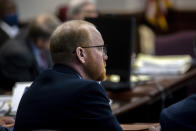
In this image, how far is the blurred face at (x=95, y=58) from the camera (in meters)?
2.21

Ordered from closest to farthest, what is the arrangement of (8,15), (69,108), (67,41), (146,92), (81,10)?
(69,108) → (67,41) → (146,92) → (81,10) → (8,15)

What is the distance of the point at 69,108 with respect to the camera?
1.96m

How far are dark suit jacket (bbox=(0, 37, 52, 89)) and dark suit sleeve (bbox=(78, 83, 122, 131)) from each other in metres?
2.02

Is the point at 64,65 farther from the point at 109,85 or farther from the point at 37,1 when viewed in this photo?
the point at 37,1

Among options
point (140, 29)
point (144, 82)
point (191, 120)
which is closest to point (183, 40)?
point (144, 82)

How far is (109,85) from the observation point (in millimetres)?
3449

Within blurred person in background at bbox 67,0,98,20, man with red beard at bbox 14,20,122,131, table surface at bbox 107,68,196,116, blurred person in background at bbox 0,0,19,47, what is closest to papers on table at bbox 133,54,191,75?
table surface at bbox 107,68,196,116

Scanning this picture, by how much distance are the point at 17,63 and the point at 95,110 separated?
2.21 metres

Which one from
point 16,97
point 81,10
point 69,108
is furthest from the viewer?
point 81,10

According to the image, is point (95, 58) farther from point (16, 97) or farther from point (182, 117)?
point (16, 97)

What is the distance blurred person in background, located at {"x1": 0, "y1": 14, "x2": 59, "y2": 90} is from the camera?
402cm

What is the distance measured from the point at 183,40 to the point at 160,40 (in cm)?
23

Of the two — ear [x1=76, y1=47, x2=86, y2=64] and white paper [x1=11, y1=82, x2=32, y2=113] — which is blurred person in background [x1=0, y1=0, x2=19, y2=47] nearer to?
white paper [x1=11, y1=82, x2=32, y2=113]

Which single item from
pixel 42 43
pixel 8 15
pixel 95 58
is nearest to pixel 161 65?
pixel 42 43
